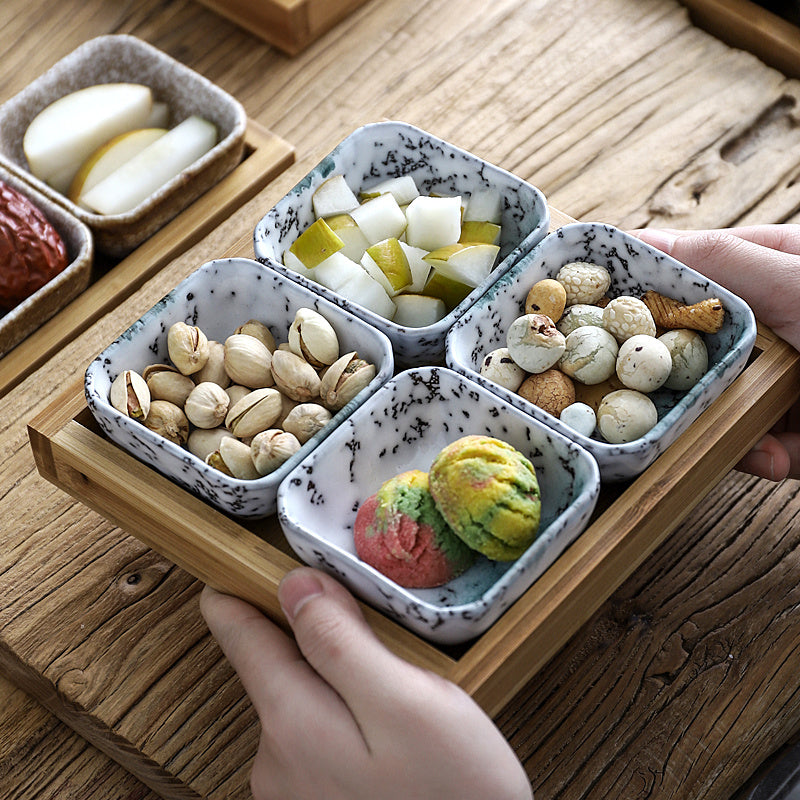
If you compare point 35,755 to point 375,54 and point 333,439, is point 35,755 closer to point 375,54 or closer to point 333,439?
point 333,439

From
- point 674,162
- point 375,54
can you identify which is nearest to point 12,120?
point 375,54

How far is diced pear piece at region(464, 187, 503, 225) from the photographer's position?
2.74 feet

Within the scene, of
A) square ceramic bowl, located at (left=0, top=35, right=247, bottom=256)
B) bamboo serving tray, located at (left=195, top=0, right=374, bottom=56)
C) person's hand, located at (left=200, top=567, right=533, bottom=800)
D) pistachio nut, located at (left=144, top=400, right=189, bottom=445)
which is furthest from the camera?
bamboo serving tray, located at (left=195, top=0, right=374, bottom=56)

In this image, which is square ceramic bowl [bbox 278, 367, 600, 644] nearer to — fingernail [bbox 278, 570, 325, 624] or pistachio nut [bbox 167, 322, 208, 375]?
fingernail [bbox 278, 570, 325, 624]

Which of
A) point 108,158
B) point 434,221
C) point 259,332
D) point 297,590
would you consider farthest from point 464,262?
point 108,158

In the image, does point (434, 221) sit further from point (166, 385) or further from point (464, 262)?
point (166, 385)

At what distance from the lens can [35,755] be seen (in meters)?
0.81

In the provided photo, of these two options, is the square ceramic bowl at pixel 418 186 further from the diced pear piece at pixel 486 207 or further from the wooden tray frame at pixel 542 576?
the wooden tray frame at pixel 542 576

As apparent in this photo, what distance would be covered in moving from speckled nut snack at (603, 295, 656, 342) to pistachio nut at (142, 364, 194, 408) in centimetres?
29

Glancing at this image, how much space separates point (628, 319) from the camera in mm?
725

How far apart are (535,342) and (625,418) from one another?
0.08m

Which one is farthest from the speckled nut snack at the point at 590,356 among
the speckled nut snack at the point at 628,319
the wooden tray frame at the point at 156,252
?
the wooden tray frame at the point at 156,252

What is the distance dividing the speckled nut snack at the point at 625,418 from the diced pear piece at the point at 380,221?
0.74 feet

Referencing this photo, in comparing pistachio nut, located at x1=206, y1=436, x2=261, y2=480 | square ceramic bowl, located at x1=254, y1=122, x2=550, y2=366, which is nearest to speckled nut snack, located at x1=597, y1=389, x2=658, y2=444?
square ceramic bowl, located at x1=254, y1=122, x2=550, y2=366
